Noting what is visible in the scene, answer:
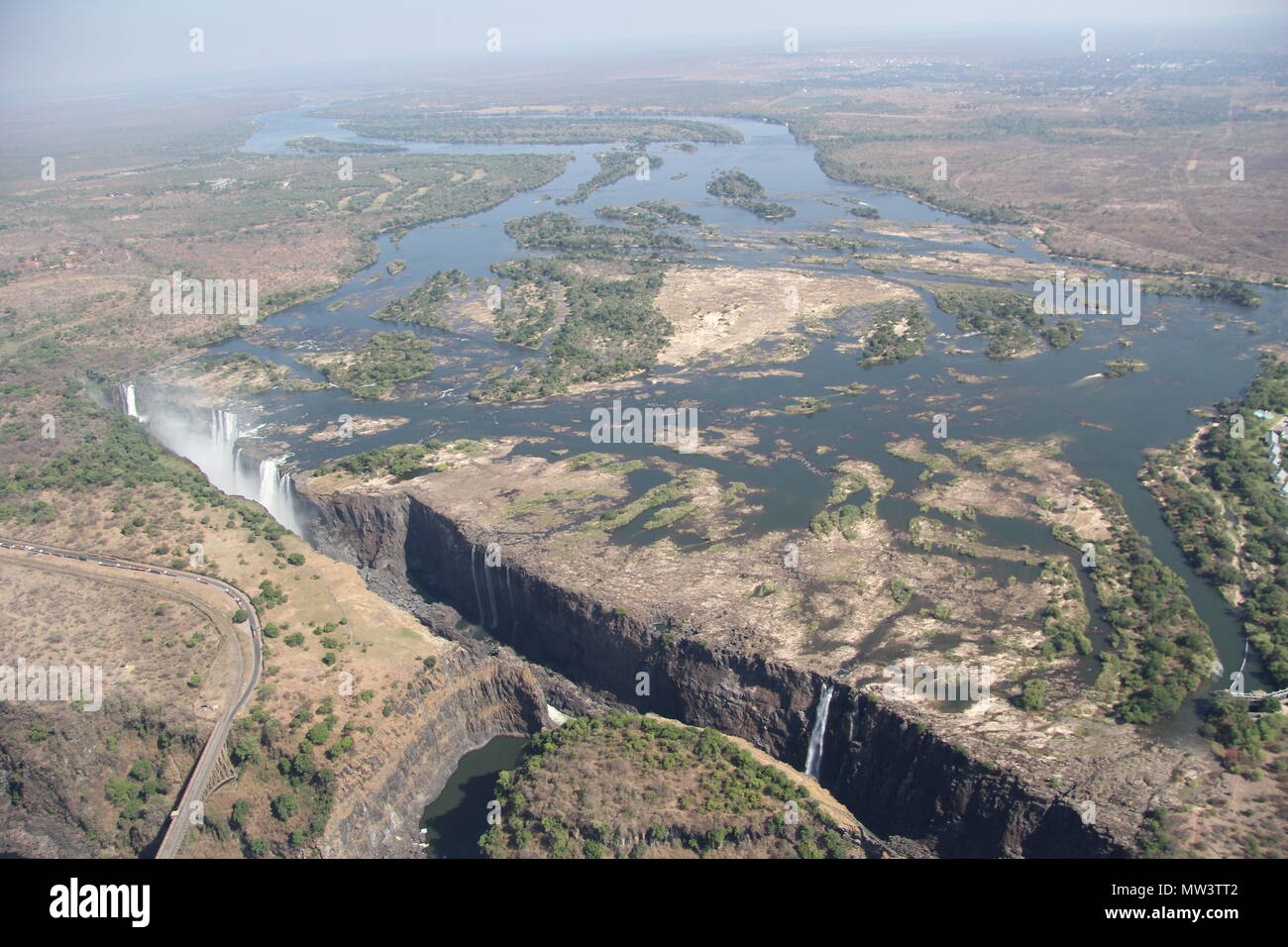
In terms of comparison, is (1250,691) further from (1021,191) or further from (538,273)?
(1021,191)

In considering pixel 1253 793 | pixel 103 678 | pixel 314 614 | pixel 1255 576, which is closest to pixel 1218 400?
pixel 1255 576

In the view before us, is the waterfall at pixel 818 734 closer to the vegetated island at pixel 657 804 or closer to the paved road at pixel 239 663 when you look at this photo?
the vegetated island at pixel 657 804

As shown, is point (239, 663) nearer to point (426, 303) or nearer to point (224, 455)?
point (224, 455)

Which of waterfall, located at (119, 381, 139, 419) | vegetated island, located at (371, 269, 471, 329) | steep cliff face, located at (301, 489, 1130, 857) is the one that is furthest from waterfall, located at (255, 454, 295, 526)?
vegetated island, located at (371, 269, 471, 329)

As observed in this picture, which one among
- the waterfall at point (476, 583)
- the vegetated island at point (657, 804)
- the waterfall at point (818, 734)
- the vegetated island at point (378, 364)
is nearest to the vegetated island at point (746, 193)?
the vegetated island at point (378, 364)

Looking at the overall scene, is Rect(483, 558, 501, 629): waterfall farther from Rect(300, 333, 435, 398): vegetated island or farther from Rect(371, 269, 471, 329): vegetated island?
Rect(371, 269, 471, 329): vegetated island

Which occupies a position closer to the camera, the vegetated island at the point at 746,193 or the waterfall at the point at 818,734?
the waterfall at the point at 818,734
